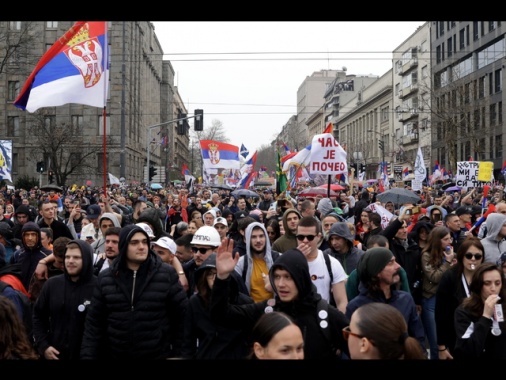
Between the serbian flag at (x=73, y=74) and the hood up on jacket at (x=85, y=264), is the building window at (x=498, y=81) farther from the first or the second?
the hood up on jacket at (x=85, y=264)

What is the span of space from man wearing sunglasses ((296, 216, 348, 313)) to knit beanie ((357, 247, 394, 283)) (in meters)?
0.56

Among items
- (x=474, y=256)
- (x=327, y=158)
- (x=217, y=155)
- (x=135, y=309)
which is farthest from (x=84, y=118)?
(x=135, y=309)

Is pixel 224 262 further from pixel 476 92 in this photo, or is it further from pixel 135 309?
pixel 476 92

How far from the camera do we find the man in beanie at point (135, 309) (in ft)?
15.3

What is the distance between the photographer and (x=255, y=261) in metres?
5.88

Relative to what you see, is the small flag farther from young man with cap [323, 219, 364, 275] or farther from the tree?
young man with cap [323, 219, 364, 275]

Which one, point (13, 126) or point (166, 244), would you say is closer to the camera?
point (166, 244)

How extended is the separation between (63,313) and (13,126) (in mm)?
→ 61302

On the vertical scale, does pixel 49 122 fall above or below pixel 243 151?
above

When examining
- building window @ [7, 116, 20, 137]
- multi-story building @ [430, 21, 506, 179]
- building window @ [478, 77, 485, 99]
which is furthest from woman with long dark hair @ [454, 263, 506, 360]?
building window @ [7, 116, 20, 137]

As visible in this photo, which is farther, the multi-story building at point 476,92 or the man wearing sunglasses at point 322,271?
the multi-story building at point 476,92

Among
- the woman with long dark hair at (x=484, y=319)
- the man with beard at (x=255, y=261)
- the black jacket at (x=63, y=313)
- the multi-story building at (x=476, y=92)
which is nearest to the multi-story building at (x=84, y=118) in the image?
the multi-story building at (x=476, y=92)

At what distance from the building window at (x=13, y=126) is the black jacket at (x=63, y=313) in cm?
6079
